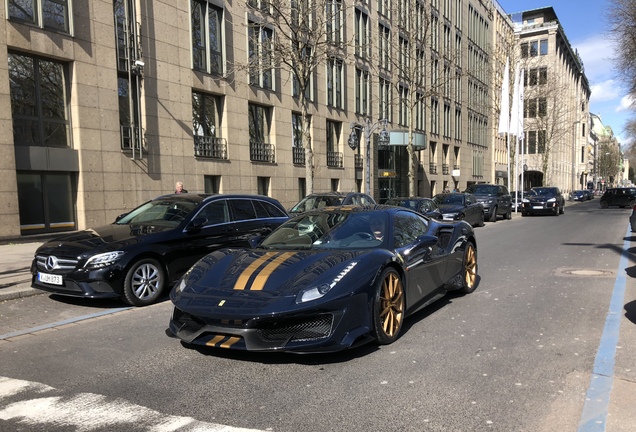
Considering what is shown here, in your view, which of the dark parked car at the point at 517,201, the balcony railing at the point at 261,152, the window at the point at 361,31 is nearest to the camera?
the balcony railing at the point at 261,152

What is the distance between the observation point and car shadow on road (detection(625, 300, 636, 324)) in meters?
5.47

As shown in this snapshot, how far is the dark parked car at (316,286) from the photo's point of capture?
393 centimetres

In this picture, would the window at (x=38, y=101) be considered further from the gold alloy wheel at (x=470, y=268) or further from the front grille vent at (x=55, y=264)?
the gold alloy wheel at (x=470, y=268)

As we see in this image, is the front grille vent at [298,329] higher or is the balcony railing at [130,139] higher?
the balcony railing at [130,139]

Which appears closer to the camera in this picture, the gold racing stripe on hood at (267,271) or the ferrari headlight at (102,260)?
the gold racing stripe on hood at (267,271)

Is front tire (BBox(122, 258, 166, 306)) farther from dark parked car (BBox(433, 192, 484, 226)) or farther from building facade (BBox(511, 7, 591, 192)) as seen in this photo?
building facade (BBox(511, 7, 591, 192))

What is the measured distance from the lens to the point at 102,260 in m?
6.20

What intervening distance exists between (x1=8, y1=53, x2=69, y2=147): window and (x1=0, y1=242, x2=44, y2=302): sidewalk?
3341 mm

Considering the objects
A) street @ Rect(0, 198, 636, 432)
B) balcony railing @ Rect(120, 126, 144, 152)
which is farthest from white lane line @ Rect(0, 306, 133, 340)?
balcony railing @ Rect(120, 126, 144, 152)

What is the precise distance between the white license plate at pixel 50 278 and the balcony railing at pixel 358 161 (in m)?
24.7

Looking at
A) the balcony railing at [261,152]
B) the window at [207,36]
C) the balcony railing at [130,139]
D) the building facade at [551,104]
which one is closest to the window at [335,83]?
the balcony railing at [261,152]

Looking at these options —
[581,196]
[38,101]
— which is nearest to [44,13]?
[38,101]

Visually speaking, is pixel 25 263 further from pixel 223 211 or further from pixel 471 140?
pixel 471 140

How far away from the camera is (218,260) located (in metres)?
4.89
